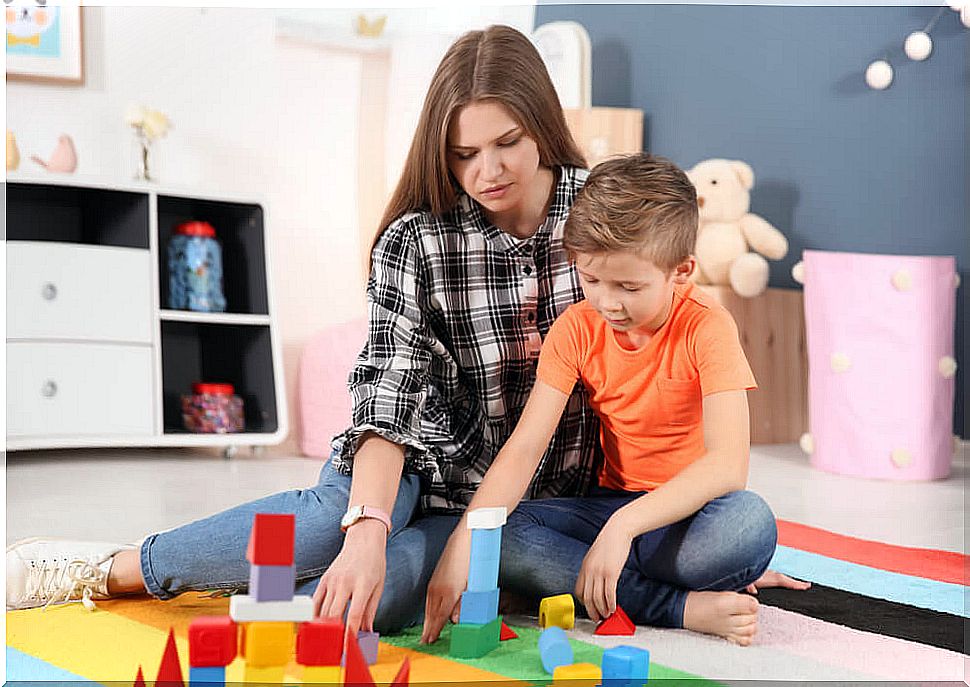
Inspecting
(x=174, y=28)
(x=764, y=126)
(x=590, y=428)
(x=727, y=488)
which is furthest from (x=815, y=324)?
(x=174, y=28)

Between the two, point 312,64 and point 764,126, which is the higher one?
point 312,64

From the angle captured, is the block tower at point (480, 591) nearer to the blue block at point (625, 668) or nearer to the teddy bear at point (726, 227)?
the blue block at point (625, 668)

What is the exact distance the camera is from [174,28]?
2779 mm

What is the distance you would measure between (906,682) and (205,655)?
0.58 metres

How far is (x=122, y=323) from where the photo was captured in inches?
92.6

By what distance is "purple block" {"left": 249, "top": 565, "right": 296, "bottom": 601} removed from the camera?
698 mm

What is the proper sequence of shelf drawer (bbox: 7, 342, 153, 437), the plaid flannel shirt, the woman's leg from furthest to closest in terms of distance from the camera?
1. shelf drawer (bbox: 7, 342, 153, 437)
2. the plaid flannel shirt
3. the woman's leg

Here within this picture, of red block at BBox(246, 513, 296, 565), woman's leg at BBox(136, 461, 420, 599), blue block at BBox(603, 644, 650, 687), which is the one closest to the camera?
red block at BBox(246, 513, 296, 565)

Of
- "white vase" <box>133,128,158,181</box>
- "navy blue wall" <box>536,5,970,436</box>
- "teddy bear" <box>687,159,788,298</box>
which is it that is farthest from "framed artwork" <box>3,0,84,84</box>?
"teddy bear" <box>687,159,788,298</box>

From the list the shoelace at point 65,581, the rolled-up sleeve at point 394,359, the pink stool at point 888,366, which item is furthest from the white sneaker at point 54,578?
the pink stool at point 888,366

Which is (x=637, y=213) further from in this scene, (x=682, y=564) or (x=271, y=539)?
(x=271, y=539)

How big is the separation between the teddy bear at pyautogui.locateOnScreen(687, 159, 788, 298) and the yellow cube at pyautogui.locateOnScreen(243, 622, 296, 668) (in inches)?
81.6

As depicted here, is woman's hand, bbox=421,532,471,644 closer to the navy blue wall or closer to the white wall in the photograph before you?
the white wall

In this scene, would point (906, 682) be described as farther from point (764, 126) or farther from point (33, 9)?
point (33, 9)
